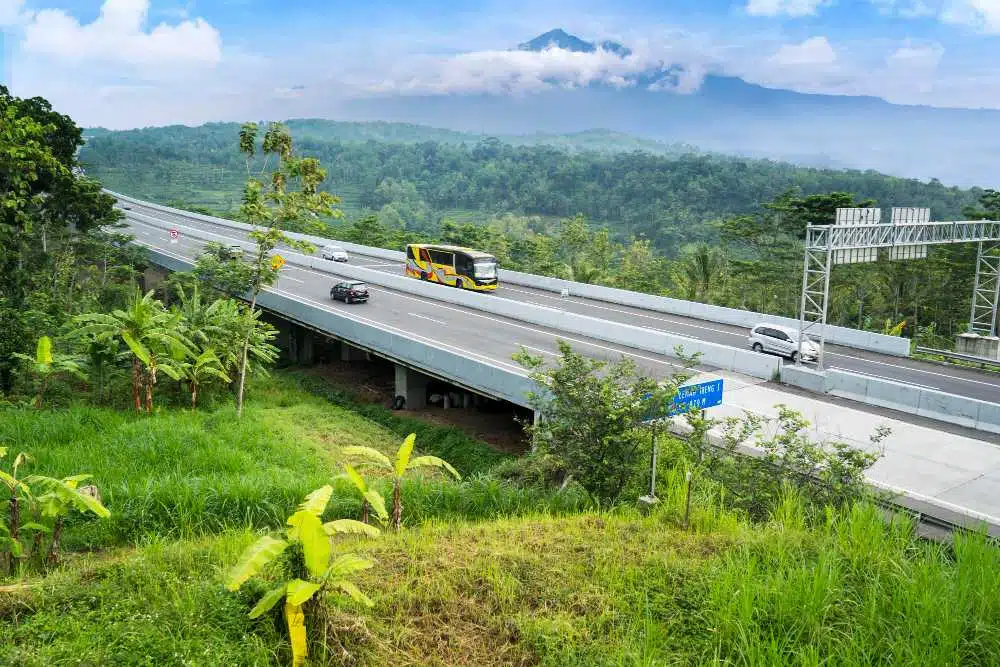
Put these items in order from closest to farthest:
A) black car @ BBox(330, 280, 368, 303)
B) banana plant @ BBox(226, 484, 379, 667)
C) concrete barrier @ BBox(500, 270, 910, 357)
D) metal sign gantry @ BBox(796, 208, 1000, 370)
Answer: banana plant @ BBox(226, 484, 379, 667)
metal sign gantry @ BBox(796, 208, 1000, 370)
concrete barrier @ BBox(500, 270, 910, 357)
black car @ BBox(330, 280, 368, 303)

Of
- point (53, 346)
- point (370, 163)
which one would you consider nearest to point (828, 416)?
point (53, 346)

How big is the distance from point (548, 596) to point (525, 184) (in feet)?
403

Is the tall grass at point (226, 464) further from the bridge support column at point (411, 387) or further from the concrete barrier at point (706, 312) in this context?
the concrete barrier at point (706, 312)

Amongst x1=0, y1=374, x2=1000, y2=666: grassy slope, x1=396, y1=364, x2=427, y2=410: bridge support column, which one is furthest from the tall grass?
x1=396, y1=364, x2=427, y2=410: bridge support column

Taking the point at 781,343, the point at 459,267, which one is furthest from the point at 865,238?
the point at 459,267

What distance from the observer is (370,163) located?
158125mm

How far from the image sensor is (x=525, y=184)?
12606cm

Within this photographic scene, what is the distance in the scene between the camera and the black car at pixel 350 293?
33.9 meters

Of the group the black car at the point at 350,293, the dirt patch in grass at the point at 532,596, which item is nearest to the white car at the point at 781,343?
the black car at the point at 350,293

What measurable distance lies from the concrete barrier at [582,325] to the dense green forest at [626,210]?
40.6 ft

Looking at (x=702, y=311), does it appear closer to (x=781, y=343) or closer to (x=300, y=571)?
(x=781, y=343)

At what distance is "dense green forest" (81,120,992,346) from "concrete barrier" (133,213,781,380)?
12360 millimetres

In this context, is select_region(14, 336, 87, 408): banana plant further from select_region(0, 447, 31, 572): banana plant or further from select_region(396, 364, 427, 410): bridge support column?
select_region(396, 364, 427, 410): bridge support column

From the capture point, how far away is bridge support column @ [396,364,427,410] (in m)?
25.0
